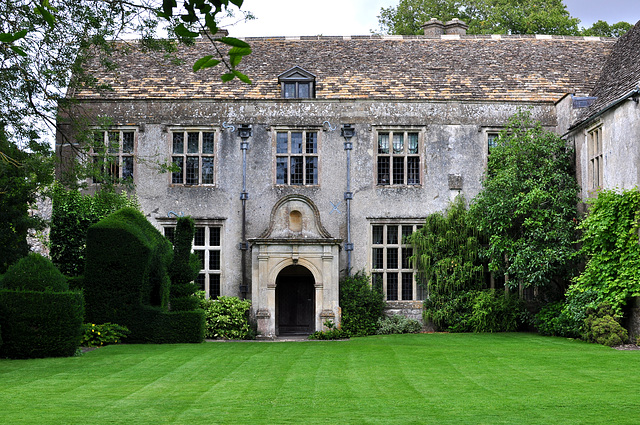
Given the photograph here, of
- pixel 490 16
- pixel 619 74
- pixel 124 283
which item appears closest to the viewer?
pixel 124 283

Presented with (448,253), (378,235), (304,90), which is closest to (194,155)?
(304,90)

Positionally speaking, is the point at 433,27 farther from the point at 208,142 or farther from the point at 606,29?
the point at 606,29

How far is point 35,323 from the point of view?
41.9 ft

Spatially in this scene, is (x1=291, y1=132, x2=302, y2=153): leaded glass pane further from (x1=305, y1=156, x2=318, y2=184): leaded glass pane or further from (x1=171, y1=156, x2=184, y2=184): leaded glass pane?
(x1=171, y1=156, x2=184, y2=184): leaded glass pane

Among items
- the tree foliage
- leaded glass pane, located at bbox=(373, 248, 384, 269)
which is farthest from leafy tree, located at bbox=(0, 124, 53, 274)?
the tree foliage

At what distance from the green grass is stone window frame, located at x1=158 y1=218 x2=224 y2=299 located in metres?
6.42

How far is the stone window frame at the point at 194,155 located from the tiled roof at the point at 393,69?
97 cm

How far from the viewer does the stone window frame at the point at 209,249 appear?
2095cm

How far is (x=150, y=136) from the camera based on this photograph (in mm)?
21328

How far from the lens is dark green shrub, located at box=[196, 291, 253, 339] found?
1953cm

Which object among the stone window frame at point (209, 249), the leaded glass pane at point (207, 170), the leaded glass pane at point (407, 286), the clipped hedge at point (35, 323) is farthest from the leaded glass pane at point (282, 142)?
the clipped hedge at point (35, 323)

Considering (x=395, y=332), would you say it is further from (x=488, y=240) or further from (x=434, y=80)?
(x=434, y=80)

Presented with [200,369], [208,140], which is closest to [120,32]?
[200,369]

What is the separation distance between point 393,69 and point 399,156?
10.3 feet
